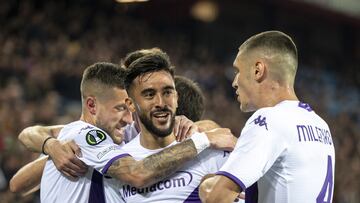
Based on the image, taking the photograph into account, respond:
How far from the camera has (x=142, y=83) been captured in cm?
425

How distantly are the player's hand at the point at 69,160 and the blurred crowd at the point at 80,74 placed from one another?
4.61 m

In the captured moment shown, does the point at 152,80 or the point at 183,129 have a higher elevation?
the point at 152,80

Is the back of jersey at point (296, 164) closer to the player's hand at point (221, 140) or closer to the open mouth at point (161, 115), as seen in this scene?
the player's hand at point (221, 140)

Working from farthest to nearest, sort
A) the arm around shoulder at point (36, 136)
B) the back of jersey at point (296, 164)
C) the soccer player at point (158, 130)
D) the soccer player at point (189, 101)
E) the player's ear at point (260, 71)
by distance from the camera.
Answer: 1. the arm around shoulder at point (36, 136)
2. the soccer player at point (189, 101)
3. the soccer player at point (158, 130)
4. the player's ear at point (260, 71)
5. the back of jersey at point (296, 164)

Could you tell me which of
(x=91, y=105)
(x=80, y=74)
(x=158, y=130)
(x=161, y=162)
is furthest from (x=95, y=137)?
(x=80, y=74)

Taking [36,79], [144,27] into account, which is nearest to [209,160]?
[36,79]

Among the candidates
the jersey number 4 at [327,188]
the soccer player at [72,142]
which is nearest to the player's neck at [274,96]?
the jersey number 4 at [327,188]

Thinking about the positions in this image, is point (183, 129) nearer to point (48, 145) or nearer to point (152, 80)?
point (152, 80)

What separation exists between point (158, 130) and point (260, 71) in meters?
0.77

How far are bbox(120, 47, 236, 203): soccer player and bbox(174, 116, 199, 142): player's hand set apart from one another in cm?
4

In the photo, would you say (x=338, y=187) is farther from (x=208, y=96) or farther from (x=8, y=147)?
(x=8, y=147)

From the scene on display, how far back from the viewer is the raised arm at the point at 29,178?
4.93 meters

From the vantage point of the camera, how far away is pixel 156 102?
13.7 ft

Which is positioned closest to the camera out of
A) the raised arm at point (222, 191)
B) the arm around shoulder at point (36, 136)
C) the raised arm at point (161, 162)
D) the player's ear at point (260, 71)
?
the raised arm at point (222, 191)
